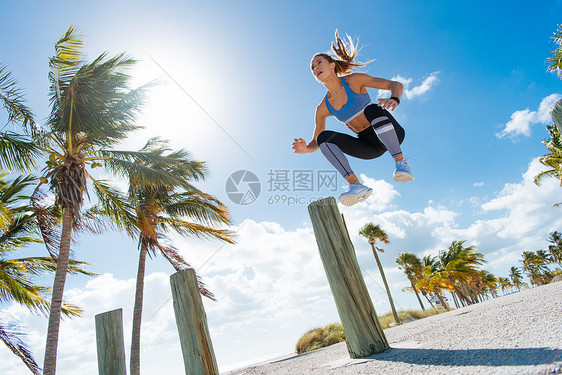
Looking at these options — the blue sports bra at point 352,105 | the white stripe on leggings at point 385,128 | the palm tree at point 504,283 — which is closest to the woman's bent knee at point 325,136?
the blue sports bra at point 352,105

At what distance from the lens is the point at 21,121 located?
858 cm

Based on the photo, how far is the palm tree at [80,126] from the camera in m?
8.05

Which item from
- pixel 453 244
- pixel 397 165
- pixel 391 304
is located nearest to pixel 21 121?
pixel 397 165

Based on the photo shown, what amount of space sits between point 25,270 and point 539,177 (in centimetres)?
2545

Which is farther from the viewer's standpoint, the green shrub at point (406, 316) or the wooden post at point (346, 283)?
the green shrub at point (406, 316)

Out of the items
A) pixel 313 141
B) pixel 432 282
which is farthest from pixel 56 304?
pixel 432 282

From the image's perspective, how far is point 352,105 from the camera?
122 inches

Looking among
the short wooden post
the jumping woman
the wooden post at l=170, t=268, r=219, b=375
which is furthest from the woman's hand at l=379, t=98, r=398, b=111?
the short wooden post

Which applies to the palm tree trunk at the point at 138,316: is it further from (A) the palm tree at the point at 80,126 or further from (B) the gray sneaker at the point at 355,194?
(B) the gray sneaker at the point at 355,194

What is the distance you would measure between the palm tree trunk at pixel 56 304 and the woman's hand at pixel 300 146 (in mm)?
6908

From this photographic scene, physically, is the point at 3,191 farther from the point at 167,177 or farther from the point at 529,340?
the point at 529,340

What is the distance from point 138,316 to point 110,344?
7.55m

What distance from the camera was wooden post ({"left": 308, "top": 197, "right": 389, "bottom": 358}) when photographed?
2.32 metres

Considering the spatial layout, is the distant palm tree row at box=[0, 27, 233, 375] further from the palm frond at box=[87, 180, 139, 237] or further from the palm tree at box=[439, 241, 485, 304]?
the palm tree at box=[439, 241, 485, 304]
